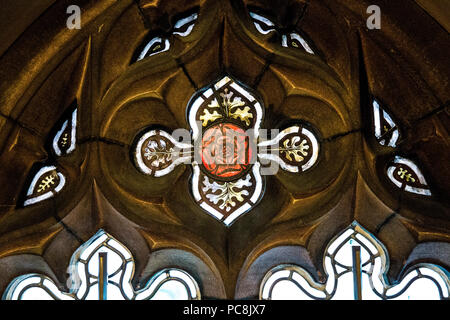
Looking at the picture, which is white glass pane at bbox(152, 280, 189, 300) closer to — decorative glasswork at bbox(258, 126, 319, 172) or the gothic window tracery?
the gothic window tracery

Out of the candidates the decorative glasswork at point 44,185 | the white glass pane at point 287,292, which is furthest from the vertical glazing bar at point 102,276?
the white glass pane at point 287,292

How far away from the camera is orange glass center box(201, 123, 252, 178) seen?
5.95 meters

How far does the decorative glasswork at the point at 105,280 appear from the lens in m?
5.58

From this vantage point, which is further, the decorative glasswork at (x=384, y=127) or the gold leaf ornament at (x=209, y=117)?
the gold leaf ornament at (x=209, y=117)

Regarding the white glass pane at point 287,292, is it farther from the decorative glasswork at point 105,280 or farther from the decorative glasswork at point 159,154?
the decorative glasswork at point 159,154

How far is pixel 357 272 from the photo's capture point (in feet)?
18.0

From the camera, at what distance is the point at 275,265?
562 cm

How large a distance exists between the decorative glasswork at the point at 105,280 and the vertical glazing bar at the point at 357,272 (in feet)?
3.06

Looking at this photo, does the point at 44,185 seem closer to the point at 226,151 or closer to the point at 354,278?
the point at 226,151

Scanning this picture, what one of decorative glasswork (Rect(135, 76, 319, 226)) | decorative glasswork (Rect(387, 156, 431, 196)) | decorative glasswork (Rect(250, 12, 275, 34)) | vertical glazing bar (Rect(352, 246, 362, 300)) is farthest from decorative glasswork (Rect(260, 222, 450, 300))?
decorative glasswork (Rect(250, 12, 275, 34))

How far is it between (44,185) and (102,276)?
775 mm

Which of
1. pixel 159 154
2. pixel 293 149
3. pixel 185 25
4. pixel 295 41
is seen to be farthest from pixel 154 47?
pixel 293 149

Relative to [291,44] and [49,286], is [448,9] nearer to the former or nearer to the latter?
[291,44]
